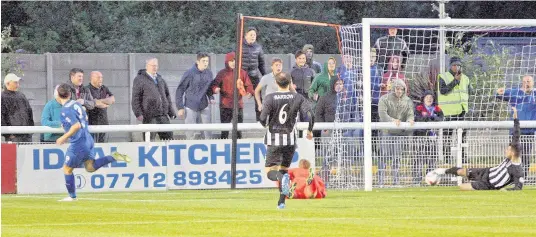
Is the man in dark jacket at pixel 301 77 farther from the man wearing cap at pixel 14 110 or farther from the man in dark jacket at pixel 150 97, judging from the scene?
the man wearing cap at pixel 14 110

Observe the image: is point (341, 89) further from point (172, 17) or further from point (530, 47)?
point (172, 17)

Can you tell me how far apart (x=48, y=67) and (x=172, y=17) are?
1222 cm

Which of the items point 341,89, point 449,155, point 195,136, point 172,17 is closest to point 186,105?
point 195,136

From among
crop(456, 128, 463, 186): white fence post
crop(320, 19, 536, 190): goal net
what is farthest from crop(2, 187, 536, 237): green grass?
crop(456, 128, 463, 186): white fence post

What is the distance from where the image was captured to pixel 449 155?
2544 cm

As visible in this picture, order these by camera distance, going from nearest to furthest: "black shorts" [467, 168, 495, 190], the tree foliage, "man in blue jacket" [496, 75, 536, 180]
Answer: "black shorts" [467, 168, 495, 190] < "man in blue jacket" [496, 75, 536, 180] < the tree foliage

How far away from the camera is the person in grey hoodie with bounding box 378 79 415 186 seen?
2505 cm

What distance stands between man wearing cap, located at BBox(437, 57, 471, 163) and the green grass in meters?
3.07

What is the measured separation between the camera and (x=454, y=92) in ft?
86.1

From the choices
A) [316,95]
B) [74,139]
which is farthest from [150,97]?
[74,139]

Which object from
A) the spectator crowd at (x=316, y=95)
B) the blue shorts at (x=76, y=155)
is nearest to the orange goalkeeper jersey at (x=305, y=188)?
the blue shorts at (x=76, y=155)

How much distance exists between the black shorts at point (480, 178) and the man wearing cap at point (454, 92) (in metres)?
2.78

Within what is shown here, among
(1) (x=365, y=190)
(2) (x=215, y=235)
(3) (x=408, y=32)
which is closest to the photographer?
(2) (x=215, y=235)

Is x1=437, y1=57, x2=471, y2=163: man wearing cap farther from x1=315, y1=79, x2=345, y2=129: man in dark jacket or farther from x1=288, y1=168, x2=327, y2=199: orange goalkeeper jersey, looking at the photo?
x1=288, y1=168, x2=327, y2=199: orange goalkeeper jersey
